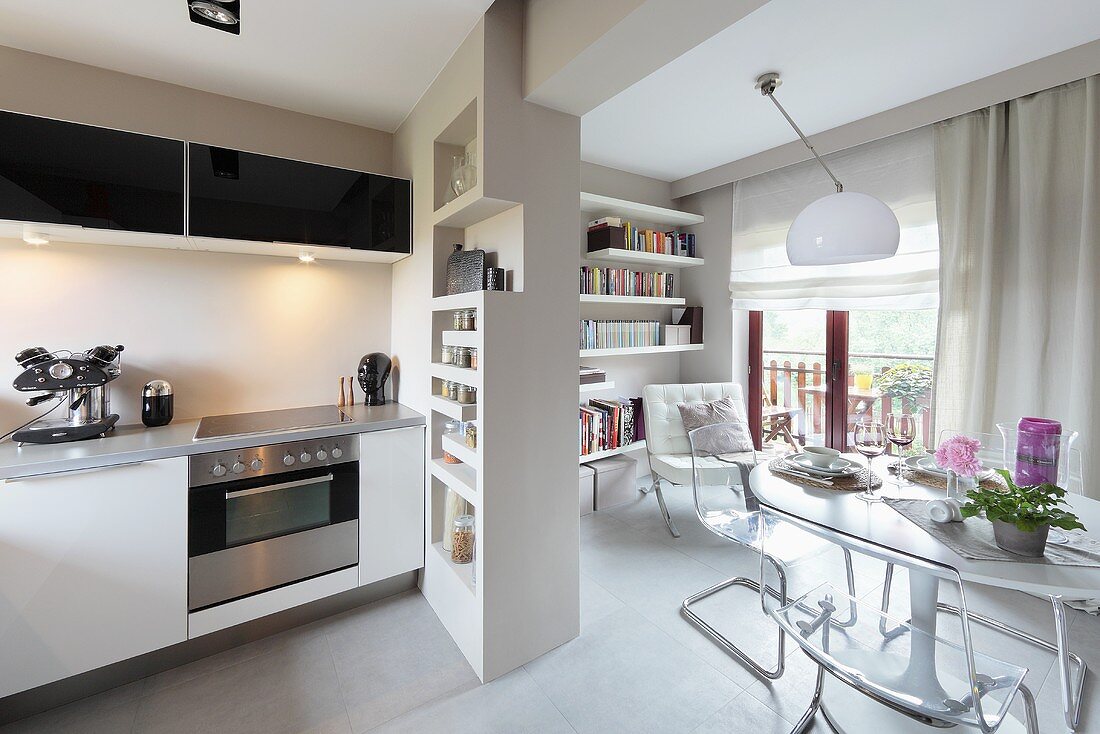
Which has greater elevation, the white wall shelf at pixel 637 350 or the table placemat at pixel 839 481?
the white wall shelf at pixel 637 350

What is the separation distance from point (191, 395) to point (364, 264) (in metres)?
1.12

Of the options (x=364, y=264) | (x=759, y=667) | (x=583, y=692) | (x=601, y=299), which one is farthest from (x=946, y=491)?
(x=364, y=264)

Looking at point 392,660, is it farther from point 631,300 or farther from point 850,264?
point 850,264

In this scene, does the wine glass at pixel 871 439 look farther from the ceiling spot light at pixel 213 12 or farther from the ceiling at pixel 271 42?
the ceiling spot light at pixel 213 12

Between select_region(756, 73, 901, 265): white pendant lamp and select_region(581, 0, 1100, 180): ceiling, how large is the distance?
0.80 m

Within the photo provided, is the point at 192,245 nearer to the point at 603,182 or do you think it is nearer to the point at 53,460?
the point at 53,460

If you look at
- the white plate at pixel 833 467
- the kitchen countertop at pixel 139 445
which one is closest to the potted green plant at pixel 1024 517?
the white plate at pixel 833 467

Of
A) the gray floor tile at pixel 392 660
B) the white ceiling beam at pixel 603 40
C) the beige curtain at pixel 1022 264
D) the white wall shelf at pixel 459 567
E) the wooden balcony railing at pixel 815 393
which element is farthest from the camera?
the wooden balcony railing at pixel 815 393

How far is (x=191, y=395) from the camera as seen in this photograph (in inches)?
91.6

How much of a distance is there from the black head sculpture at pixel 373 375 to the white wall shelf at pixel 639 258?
179cm

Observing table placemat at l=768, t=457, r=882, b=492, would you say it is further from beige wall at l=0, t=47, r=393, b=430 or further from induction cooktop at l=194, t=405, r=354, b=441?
beige wall at l=0, t=47, r=393, b=430

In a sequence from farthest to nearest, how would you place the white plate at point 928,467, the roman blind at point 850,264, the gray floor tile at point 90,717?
the roman blind at point 850,264 < the white plate at point 928,467 < the gray floor tile at point 90,717

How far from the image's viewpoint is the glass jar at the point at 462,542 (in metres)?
2.14

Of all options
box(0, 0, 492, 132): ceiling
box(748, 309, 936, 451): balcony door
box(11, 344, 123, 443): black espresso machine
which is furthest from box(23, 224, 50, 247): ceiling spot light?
box(748, 309, 936, 451): balcony door
